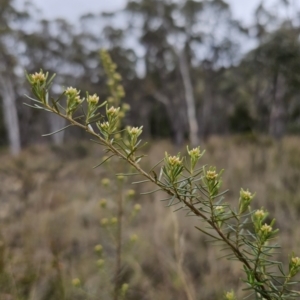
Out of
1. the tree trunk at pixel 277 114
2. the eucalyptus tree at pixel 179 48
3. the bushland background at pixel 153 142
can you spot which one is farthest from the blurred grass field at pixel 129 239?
the eucalyptus tree at pixel 179 48

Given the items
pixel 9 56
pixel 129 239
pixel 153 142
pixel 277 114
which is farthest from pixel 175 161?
pixel 9 56

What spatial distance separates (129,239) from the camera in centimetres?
120

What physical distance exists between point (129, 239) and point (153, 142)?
11661mm

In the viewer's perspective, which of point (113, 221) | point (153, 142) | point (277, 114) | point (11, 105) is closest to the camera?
point (113, 221)

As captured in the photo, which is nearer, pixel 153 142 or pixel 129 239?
pixel 129 239

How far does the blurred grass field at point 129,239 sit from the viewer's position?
1423 millimetres

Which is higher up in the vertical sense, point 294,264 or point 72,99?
point 72,99

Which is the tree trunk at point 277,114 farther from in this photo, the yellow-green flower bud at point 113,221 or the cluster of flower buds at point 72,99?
the cluster of flower buds at point 72,99

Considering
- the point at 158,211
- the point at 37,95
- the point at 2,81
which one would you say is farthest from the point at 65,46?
the point at 37,95

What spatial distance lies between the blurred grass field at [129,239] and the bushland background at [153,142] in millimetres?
18

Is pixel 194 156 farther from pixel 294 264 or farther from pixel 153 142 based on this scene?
pixel 153 142

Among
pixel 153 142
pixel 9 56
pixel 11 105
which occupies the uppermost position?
pixel 9 56

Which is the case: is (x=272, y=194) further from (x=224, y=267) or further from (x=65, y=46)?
(x=65, y=46)

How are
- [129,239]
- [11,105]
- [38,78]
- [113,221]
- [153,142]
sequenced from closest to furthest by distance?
1. [38,78]
2. [113,221]
3. [129,239]
4. [153,142]
5. [11,105]
